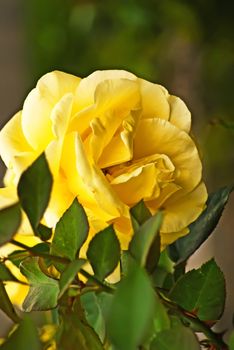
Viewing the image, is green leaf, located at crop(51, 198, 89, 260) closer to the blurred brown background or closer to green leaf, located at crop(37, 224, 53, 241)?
green leaf, located at crop(37, 224, 53, 241)

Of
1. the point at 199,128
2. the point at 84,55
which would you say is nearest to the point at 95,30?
the point at 84,55

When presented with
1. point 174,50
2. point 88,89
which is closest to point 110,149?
point 88,89

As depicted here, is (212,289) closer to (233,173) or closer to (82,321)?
(82,321)

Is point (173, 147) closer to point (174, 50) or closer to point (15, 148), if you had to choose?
point (15, 148)

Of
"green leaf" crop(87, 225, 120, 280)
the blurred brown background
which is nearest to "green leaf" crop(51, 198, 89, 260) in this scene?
"green leaf" crop(87, 225, 120, 280)

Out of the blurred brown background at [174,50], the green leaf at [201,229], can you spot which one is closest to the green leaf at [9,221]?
the green leaf at [201,229]

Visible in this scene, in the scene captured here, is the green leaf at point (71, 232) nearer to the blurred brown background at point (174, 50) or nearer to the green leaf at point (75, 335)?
the green leaf at point (75, 335)
